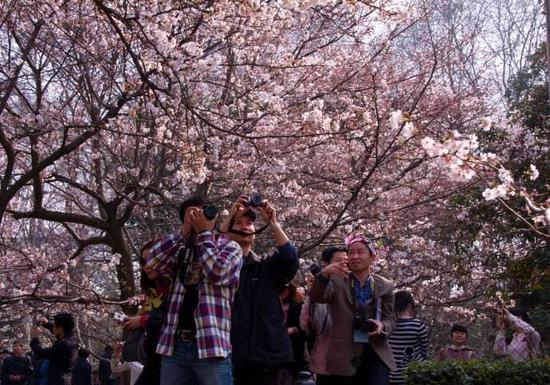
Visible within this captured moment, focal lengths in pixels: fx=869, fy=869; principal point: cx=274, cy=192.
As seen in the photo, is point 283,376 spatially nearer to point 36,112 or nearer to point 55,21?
point 55,21

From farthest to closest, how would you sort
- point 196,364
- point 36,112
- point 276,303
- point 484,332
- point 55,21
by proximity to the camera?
point 484,332, point 36,112, point 55,21, point 276,303, point 196,364

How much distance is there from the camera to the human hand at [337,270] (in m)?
5.95

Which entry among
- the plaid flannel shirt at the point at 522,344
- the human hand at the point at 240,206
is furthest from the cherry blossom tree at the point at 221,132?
the human hand at the point at 240,206

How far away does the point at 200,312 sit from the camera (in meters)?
4.55

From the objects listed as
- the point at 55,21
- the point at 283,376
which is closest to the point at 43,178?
the point at 55,21

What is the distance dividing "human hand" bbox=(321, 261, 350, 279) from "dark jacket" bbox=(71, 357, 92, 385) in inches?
241

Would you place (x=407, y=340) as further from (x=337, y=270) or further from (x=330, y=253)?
(x=337, y=270)

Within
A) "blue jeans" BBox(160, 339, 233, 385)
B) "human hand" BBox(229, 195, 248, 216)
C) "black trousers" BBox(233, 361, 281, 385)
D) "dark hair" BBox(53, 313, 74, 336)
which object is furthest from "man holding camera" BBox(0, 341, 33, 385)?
"blue jeans" BBox(160, 339, 233, 385)

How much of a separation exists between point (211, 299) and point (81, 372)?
7192 mm

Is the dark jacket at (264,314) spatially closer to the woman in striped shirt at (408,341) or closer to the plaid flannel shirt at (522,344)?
the woman in striped shirt at (408,341)

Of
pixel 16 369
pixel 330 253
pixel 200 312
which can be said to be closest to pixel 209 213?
pixel 200 312

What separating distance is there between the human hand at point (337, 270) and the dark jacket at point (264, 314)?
2.26 feet

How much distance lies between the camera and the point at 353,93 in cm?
1261

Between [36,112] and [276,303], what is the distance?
20.6 feet
